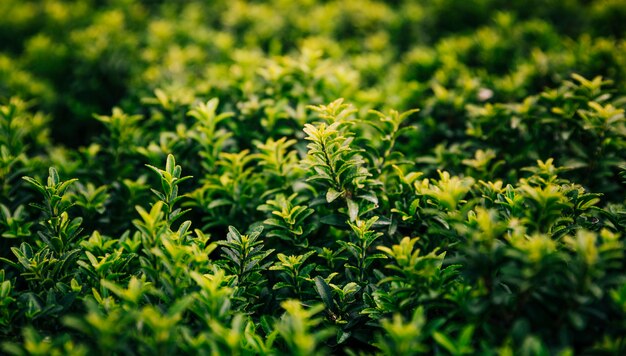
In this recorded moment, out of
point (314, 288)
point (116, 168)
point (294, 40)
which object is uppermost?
point (294, 40)

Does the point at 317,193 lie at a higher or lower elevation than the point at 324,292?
higher

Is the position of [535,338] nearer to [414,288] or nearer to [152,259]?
[414,288]

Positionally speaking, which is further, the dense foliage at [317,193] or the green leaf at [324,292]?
the green leaf at [324,292]

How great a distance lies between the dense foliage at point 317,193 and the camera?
6.35ft

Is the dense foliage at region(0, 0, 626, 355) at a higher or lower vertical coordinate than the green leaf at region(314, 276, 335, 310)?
higher

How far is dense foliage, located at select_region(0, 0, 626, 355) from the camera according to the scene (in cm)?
193

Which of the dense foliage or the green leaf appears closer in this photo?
the dense foliage

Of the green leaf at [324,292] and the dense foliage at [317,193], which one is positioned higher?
the dense foliage at [317,193]

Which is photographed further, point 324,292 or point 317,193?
point 317,193

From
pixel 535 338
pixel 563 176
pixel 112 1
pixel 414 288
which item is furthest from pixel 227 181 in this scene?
pixel 112 1

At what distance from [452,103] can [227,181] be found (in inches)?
81.5

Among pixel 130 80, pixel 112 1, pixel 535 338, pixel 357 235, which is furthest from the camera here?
pixel 112 1

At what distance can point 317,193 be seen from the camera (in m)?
2.84

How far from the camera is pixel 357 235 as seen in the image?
96.0 inches
